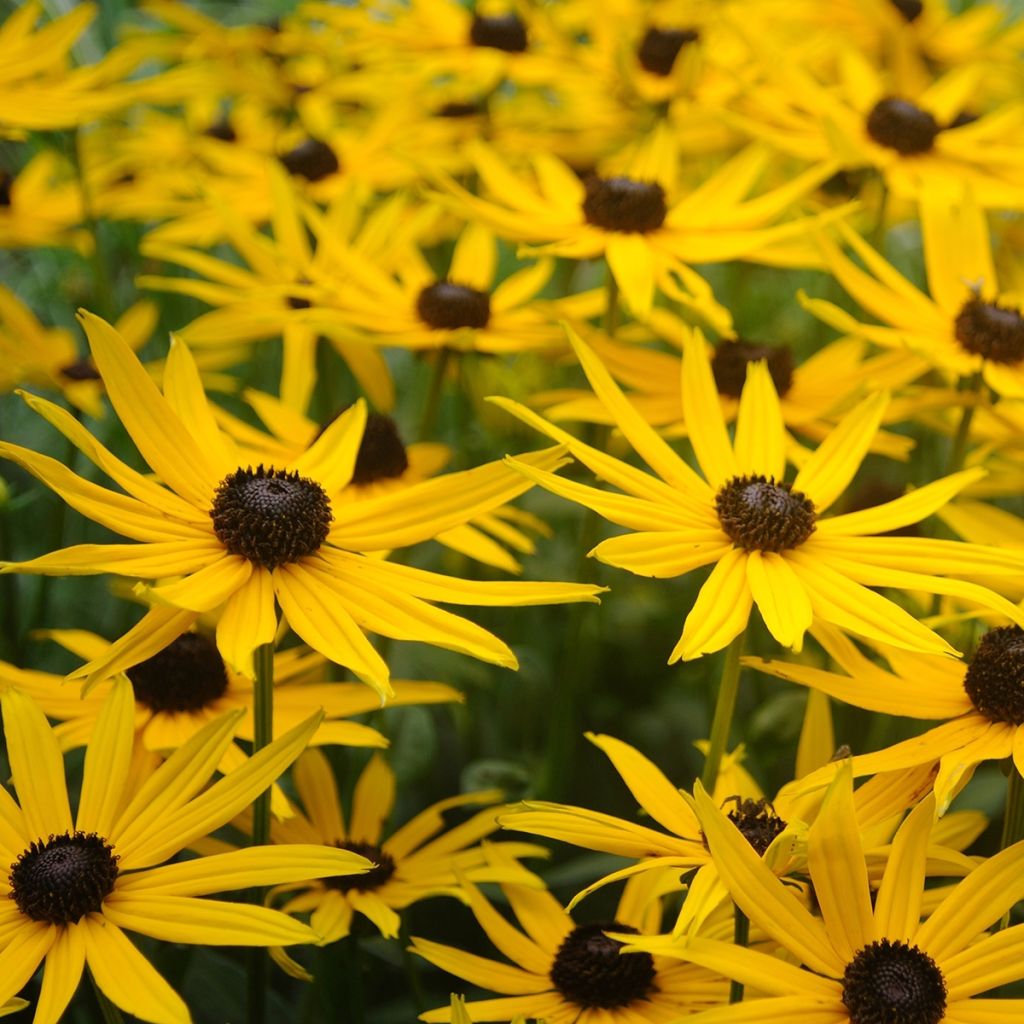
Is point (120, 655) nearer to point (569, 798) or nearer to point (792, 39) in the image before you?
point (569, 798)

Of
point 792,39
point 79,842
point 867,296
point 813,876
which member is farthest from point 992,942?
point 792,39

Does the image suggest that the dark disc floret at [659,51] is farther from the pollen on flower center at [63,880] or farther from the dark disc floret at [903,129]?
the pollen on flower center at [63,880]

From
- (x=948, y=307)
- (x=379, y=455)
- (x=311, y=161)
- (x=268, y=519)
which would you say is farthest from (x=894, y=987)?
(x=311, y=161)

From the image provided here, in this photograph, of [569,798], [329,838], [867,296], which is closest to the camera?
[329,838]

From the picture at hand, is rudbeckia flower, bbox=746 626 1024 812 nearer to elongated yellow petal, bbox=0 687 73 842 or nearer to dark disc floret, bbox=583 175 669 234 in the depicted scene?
elongated yellow petal, bbox=0 687 73 842

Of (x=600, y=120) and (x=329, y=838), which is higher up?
(x=600, y=120)

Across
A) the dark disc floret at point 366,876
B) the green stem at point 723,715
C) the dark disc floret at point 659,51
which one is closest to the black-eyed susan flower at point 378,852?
the dark disc floret at point 366,876
